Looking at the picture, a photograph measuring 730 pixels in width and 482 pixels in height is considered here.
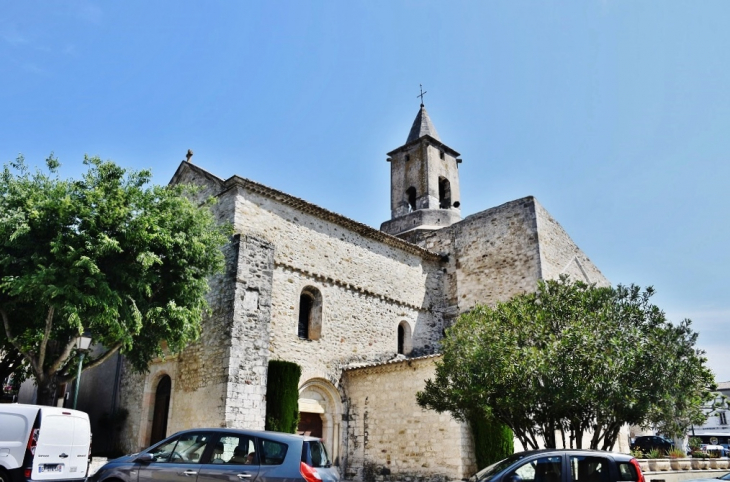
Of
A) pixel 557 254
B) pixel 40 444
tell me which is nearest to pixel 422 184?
pixel 557 254

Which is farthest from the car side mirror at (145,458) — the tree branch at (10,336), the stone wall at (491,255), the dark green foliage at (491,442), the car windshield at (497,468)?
the stone wall at (491,255)

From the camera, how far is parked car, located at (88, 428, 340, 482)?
6.69 m

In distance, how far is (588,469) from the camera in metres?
7.91

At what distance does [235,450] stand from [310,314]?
1175 cm

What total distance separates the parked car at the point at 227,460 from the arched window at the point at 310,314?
35.8 feet

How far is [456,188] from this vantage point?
28.7 metres

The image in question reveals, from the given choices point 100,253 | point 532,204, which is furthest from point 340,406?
point 532,204

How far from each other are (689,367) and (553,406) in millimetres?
2839

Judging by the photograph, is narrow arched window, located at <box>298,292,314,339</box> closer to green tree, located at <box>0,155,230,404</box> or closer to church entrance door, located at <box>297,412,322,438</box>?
church entrance door, located at <box>297,412,322,438</box>

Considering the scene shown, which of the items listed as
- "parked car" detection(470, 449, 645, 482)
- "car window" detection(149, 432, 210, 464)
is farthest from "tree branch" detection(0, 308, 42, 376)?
"parked car" detection(470, 449, 645, 482)

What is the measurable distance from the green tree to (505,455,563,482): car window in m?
9.57

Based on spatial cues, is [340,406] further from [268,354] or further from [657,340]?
[657,340]

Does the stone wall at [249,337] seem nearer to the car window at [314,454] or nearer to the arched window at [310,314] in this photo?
the arched window at [310,314]

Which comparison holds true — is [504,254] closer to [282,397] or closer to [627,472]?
[282,397]
